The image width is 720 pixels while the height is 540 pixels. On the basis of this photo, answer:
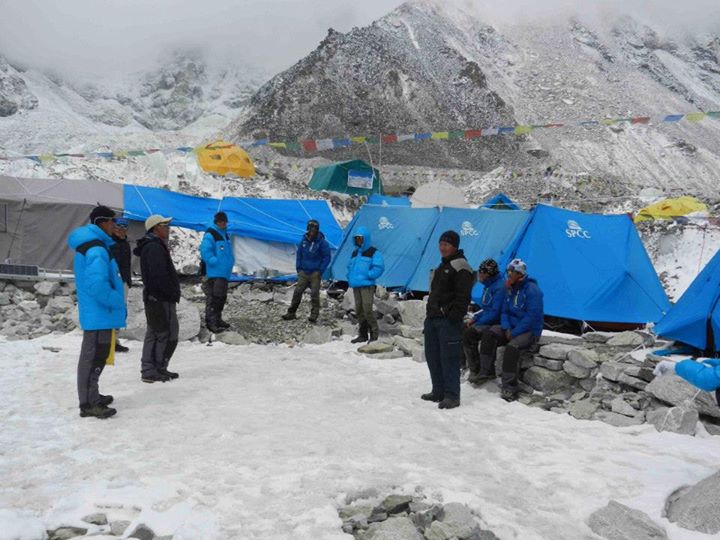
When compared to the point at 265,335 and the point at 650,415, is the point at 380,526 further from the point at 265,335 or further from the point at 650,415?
the point at 265,335

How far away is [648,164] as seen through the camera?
62.2 meters

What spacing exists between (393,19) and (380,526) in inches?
2937

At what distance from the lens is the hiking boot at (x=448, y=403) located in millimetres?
5602

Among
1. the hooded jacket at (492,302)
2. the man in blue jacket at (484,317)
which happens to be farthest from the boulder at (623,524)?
the hooded jacket at (492,302)

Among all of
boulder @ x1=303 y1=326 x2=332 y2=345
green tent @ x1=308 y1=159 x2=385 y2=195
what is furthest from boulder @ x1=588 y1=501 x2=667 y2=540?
green tent @ x1=308 y1=159 x2=385 y2=195

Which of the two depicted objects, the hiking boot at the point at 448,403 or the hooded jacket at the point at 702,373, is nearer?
the hooded jacket at the point at 702,373

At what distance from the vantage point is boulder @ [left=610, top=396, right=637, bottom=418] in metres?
5.41

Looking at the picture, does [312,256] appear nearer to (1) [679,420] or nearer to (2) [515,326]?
(2) [515,326]

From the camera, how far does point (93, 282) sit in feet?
16.4

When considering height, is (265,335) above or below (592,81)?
below

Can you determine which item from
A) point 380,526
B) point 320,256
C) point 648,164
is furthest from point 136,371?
point 648,164

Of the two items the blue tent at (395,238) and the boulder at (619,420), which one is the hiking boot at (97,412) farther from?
the blue tent at (395,238)

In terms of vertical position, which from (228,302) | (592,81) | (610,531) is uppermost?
(592,81)

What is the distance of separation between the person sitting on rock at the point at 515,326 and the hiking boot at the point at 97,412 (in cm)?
378
